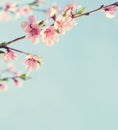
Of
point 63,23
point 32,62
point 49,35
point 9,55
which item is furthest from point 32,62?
point 63,23

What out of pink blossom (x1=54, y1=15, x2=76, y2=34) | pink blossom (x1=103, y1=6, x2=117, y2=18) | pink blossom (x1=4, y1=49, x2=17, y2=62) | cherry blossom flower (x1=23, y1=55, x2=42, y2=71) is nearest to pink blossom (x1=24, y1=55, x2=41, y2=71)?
cherry blossom flower (x1=23, y1=55, x2=42, y2=71)

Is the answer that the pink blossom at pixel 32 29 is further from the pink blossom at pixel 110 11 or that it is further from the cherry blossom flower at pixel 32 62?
the pink blossom at pixel 110 11

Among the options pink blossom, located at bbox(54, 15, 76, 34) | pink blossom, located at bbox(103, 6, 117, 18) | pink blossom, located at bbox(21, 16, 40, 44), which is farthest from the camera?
pink blossom, located at bbox(103, 6, 117, 18)

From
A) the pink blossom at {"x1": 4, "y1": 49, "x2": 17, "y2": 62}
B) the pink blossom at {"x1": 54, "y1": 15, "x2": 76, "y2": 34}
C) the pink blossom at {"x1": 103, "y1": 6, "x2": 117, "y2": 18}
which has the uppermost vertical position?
the pink blossom at {"x1": 103, "y1": 6, "x2": 117, "y2": 18}

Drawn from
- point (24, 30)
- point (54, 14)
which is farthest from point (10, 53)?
point (54, 14)

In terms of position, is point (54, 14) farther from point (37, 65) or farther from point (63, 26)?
point (37, 65)

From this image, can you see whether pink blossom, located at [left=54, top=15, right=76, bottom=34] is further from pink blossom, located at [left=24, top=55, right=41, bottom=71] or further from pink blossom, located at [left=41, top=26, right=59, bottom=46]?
pink blossom, located at [left=24, top=55, right=41, bottom=71]

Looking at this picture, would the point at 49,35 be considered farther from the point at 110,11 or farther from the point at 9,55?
the point at 110,11
